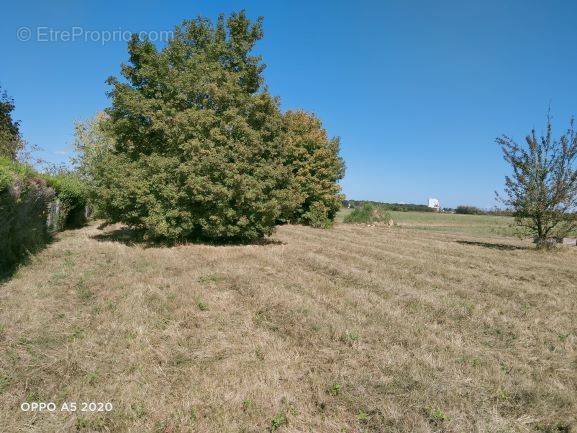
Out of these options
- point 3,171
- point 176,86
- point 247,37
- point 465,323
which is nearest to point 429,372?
point 465,323

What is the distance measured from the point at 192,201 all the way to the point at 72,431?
35.2 ft

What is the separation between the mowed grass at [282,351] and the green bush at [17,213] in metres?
0.73

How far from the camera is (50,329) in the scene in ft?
18.1

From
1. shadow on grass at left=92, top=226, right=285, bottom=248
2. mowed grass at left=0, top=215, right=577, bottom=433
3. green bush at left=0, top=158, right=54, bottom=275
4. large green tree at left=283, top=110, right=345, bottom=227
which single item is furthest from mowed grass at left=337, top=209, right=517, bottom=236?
green bush at left=0, top=158, right=54, bottom=275

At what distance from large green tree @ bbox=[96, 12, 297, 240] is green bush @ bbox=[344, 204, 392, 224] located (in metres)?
22.3

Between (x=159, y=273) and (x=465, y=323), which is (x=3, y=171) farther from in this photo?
(x=465, y=323)

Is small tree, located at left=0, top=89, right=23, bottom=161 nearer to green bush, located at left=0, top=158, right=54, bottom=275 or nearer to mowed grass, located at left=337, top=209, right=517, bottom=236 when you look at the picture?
green bush, located at left=0, top=158, right=54, bottom=275

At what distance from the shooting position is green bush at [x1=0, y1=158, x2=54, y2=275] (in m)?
8.42

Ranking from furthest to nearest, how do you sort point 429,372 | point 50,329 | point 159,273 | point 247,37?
1. point 247,37
2. point 159,273
3. point 50,329
4. point 429,372

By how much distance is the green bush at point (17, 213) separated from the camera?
27.6ft

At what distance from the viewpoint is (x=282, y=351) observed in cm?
512

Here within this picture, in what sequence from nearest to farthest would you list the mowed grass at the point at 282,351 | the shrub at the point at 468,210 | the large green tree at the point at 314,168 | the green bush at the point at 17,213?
the mowed grass at the point at 282,351 → the green bush at the point at 17,213 → the large green tree at the point at 314,168 → the shrub at the point at 468,210

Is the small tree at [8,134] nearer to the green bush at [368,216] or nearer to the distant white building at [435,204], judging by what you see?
the green bush at [368,216]

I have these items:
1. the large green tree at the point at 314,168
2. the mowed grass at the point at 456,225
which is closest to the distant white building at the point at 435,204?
the mowed grass at the point at 456,225
